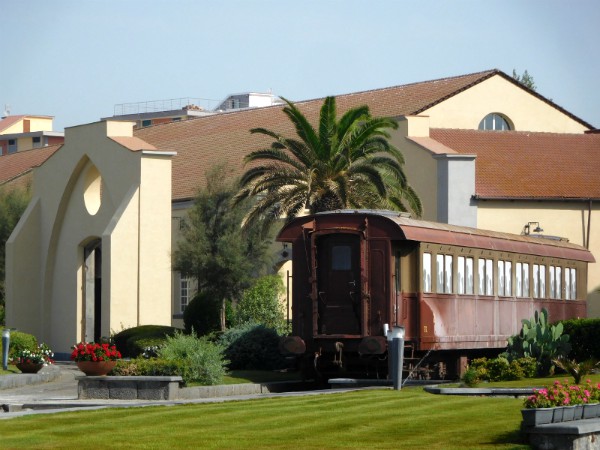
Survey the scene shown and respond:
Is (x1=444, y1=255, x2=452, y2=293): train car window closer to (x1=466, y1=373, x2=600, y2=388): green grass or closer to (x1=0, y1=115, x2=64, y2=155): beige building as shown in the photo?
(x1=466, y1=373, x2=600, y2=388): green grass

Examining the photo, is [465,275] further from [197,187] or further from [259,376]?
[197,187]

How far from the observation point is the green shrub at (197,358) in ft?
83.6

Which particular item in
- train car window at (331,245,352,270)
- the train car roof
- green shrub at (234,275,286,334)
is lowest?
green shrub at (234,275,286,334)

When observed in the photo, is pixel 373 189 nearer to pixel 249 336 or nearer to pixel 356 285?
pixel 249 336

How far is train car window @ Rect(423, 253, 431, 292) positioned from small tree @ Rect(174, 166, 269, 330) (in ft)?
50.8

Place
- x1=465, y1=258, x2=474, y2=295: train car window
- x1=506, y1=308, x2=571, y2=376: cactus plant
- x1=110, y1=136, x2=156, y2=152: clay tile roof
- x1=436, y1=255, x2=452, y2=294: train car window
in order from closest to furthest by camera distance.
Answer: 1. x1=506, y1=308, x2=571, y2=376: cactus plant
2. x1=436, y1=255, x2=452, y2=294: train car window
3. x1=465, y1=258, x2=474, y2=295: train car window
4. x1=110, y1=136, x2=156, y2=152: clay tile roof

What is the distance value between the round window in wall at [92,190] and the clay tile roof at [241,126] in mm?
3481

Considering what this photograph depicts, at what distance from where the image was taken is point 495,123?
173 ft

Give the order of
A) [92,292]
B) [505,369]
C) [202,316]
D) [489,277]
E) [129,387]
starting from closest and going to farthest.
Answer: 1. [129,387]
2. [505,369]
3. [489,277]
4. [202,316]
5. [92,292]

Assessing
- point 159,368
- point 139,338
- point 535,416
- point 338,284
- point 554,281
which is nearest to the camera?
point 535,416

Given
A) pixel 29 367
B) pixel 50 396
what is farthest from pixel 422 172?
pixel 50 396

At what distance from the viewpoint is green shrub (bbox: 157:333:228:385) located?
25469 millimetres

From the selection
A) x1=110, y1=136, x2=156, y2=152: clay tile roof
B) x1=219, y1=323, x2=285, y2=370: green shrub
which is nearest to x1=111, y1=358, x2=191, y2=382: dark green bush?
x1=219, y1=323, x2=285, y2=370: green shrub

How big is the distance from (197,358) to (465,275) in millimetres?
6495
